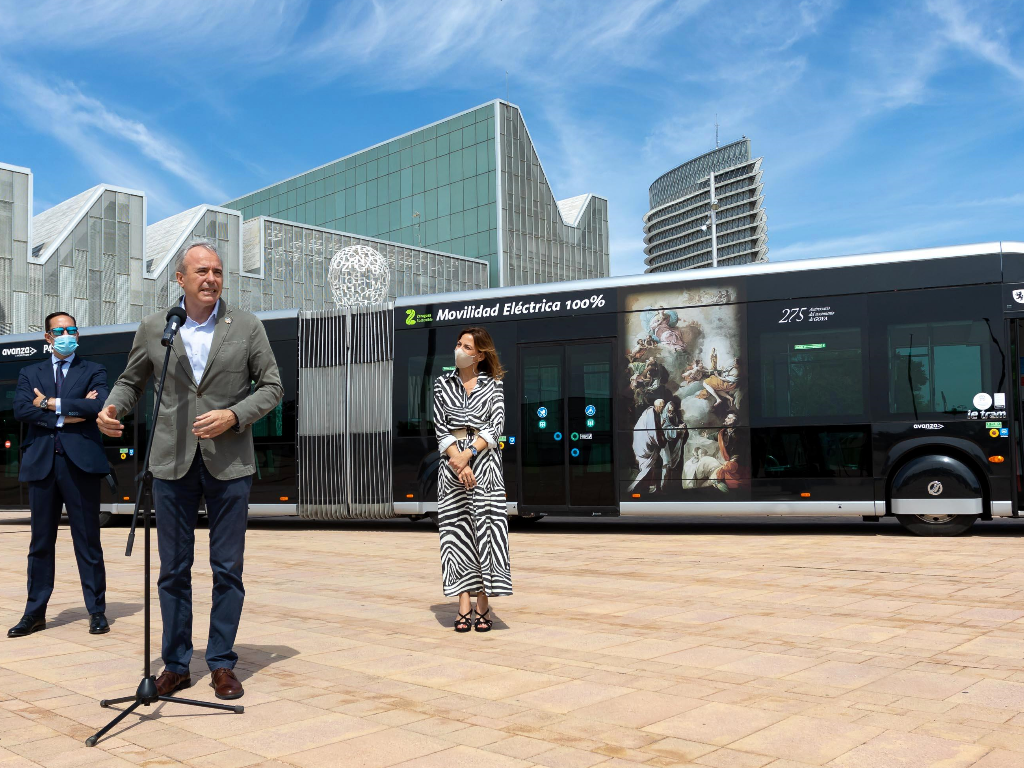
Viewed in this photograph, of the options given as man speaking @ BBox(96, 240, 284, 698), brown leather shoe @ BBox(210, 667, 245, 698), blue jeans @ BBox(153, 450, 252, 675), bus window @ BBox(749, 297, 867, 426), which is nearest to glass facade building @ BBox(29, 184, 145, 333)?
bus window @ BBox(749, 297, 867, 426)

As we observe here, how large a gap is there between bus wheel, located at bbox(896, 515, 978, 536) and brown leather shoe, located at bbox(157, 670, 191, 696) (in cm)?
947

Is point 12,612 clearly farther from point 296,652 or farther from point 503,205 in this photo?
point 503,205

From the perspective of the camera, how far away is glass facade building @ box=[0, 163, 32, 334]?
47656 mm

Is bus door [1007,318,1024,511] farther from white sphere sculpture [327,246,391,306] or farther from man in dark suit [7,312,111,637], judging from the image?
man in dark suit [7,312,111,637]

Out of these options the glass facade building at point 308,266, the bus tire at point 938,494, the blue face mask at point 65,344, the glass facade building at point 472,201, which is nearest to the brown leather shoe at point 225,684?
the blue face mask at point 65,344

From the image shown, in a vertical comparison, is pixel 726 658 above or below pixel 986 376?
below

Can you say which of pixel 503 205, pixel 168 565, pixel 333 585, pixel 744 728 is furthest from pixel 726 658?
pixel 503 205

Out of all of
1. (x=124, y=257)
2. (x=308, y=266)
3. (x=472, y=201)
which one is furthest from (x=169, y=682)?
(x=472, y=201)

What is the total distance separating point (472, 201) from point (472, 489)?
67936 mm

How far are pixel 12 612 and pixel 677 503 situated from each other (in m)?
7.91

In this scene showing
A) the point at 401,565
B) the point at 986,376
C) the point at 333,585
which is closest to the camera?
the point at 333,585

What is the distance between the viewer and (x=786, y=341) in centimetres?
1207

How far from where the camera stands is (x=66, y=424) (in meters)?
6.31

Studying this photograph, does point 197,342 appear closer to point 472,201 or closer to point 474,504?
point 474,504
